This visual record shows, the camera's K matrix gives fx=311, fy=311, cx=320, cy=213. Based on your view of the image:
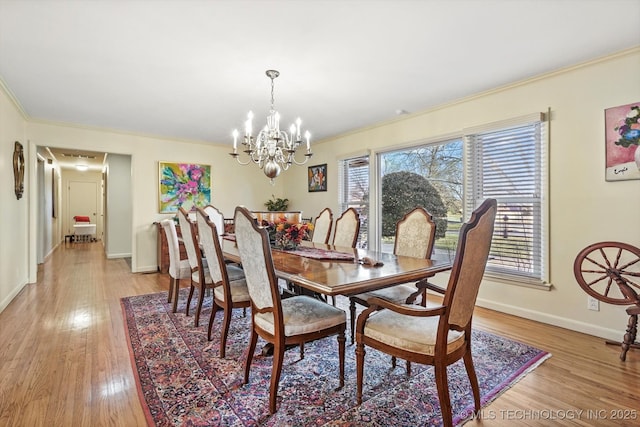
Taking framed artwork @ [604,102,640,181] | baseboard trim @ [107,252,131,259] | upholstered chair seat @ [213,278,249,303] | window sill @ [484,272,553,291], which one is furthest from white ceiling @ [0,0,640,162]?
baseboard trim @ [107,252,131,259]

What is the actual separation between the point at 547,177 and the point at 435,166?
4.25 ft

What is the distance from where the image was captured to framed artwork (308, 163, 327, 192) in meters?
5.57

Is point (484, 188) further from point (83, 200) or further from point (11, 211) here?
point (83, 200)

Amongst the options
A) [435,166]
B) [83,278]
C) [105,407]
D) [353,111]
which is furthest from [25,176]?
[435,166]

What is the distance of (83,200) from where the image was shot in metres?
10.4

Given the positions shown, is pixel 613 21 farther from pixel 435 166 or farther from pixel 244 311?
pixel 244 311

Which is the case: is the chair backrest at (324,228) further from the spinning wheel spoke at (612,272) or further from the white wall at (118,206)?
the white wall at (118,206)

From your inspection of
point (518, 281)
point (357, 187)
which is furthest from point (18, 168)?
point (518, 281)

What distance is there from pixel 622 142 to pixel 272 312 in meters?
3.02

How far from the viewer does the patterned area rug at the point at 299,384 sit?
5.29ft

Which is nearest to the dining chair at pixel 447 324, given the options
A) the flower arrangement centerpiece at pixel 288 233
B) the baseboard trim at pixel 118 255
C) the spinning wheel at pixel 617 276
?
the flower arrangement centerpiece at pixel 288 233

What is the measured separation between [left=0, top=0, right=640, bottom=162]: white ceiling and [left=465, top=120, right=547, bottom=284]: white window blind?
567mm

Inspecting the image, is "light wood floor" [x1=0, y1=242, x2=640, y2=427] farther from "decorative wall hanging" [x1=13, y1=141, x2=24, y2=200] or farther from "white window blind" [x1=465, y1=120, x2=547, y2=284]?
"decorative wall hanging" [x1=13, y1=141, x2=24, y2=200]

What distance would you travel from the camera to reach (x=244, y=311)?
3223 mm
